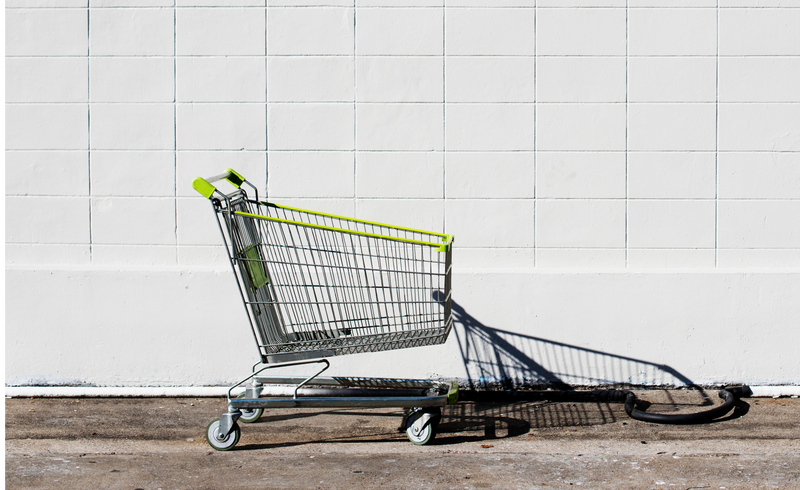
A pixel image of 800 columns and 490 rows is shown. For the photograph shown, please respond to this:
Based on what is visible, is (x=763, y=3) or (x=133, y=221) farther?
(x=133, y=221)

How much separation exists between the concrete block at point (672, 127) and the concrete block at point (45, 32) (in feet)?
11.4

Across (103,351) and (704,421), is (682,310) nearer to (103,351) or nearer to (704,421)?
(704,421)

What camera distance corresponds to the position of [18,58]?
168 inches

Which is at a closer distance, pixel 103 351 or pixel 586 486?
pixel 586 486

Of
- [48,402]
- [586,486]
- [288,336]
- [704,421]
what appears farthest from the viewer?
[48,402]

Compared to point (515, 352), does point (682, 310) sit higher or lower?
higher

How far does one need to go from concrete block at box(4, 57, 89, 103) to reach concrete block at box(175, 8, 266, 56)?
0.65 metres

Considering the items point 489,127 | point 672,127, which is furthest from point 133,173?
point 672,127

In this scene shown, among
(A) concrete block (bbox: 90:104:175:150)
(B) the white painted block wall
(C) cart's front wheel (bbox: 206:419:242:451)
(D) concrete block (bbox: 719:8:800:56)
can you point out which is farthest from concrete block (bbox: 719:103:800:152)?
(A) concrete block (bbox: 90:104:175:150)

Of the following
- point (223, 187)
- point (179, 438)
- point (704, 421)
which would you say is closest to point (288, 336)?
point (179, 438)

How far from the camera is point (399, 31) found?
4.20 meters

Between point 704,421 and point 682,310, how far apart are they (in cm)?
77

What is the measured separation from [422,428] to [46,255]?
2668mm

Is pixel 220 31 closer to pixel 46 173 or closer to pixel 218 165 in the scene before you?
pixel 218 165
